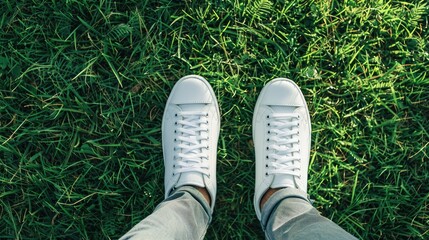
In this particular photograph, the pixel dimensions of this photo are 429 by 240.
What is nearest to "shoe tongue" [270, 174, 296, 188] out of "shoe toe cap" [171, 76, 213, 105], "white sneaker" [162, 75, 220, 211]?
"white sneaker" [162, 75, 220, 211]

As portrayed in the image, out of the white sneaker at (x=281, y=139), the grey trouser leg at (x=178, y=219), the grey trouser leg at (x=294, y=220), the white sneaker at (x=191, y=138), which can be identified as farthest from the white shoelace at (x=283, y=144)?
the grey trouser leg at (x=178, y=219)

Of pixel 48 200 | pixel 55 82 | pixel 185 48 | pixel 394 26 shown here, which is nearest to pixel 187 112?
pixel 185 48

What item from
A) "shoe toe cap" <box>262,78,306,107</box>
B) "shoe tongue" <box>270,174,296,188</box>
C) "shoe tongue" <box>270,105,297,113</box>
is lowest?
"shoe tongue" <box>270,174,296,188</box>

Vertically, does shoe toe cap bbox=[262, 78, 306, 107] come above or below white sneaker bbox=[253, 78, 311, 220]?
above

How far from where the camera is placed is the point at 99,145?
5.54 feet

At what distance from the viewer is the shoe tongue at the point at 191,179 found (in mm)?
1685

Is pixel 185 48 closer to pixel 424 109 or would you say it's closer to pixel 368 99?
pixel 368 99

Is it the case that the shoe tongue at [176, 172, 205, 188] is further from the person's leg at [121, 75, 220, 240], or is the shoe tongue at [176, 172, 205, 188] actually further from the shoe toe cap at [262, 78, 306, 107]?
the shoe toe cap at [262, 78, 306, 107]

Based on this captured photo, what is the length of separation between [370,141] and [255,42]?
61 centimetres

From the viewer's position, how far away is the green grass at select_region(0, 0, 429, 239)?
5.52 feet

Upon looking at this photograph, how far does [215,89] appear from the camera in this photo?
171 centimetres

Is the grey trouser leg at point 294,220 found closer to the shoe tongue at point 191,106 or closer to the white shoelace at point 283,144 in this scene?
the white shoelace at point 283,144

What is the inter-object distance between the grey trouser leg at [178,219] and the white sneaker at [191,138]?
6cm

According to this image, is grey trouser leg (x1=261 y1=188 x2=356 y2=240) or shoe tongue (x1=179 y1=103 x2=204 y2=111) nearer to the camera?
grey trouser leg (x1=261 y1=188 x2=356 y2=240)
